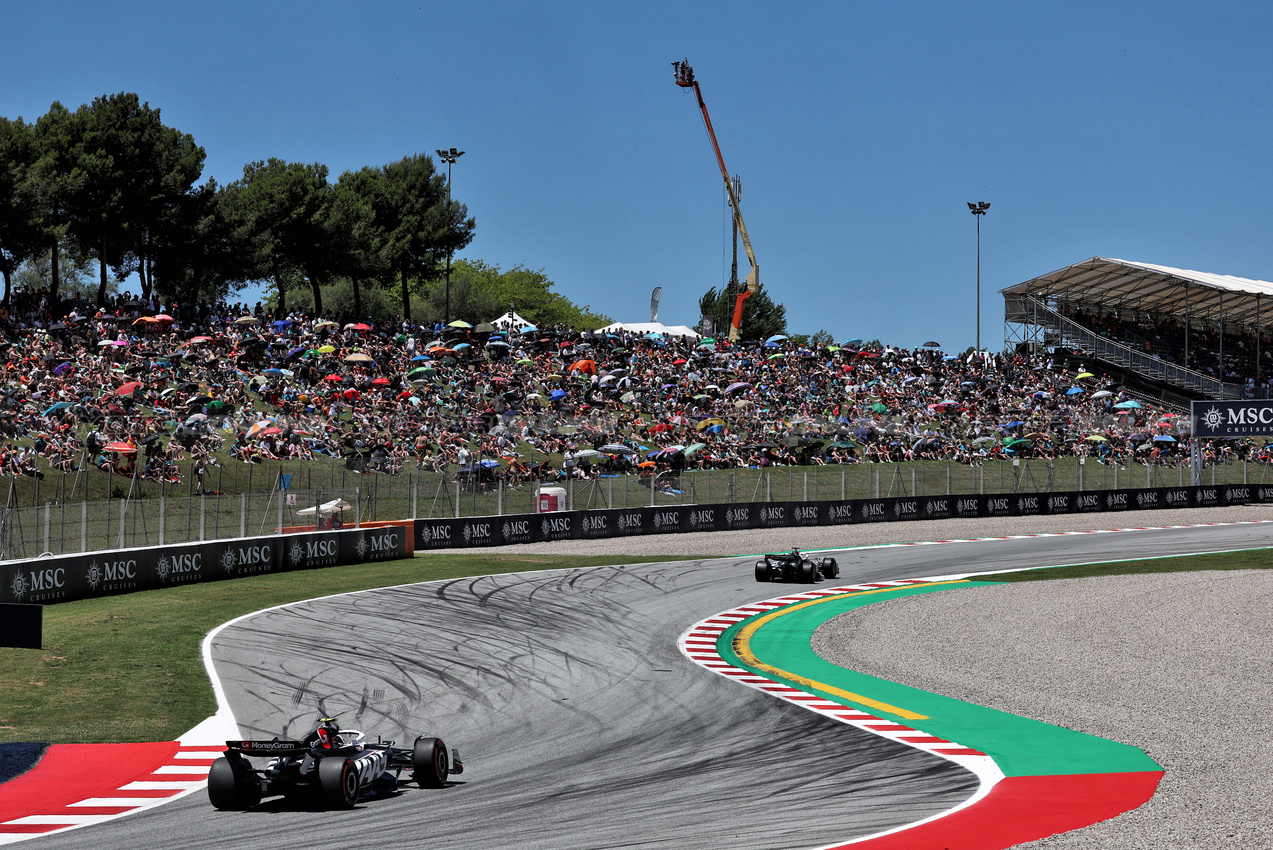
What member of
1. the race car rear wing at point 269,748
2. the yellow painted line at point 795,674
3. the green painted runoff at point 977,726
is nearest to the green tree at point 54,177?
the yellow painted line at point 795,674

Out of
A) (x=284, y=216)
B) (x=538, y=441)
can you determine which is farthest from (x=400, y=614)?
(x=284, y=216)

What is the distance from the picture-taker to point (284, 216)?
60625mm

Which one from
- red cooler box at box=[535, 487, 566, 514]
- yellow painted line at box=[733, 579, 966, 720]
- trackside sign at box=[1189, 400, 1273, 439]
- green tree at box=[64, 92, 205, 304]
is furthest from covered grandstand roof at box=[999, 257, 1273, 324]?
yellow painted line at box=[733, 579, 966, 720]

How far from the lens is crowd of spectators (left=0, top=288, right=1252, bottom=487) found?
34000 millimetres

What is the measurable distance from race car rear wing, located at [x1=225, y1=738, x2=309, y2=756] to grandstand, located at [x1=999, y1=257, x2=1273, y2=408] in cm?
6723

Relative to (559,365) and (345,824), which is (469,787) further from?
(559,365)

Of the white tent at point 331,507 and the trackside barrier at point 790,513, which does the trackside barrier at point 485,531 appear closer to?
the trackside barrier at point 790,513

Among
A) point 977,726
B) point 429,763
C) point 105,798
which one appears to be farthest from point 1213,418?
point 105,798

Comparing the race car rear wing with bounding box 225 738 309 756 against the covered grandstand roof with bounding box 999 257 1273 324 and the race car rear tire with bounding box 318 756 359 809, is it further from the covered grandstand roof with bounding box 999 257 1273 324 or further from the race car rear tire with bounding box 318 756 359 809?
the covered grandstand roof with bounding box 999 257 1273 324

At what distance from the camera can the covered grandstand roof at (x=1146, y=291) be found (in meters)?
70.6

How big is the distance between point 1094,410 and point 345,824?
56.7 m

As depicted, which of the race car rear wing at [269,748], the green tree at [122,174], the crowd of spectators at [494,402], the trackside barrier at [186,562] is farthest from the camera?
the green tree at [122,174]

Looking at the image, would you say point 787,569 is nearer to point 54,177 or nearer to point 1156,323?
point 54,177

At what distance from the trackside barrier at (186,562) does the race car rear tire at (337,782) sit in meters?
13.1
